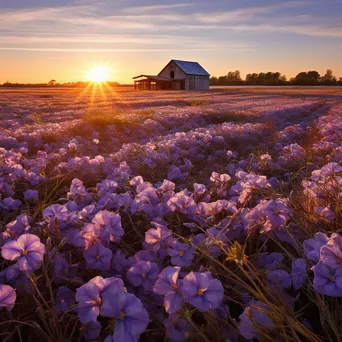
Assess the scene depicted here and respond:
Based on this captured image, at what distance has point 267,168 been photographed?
569 cm

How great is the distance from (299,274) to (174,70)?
72.9m

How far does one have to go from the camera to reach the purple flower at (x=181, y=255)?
1.94 metres

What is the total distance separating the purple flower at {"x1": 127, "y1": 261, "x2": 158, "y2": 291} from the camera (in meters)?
1.92

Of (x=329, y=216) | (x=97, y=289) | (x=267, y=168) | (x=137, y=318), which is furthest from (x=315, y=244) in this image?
(x=267, y=168)

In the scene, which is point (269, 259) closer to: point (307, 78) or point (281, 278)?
point (281, 278)

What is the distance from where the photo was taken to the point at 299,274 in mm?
1787

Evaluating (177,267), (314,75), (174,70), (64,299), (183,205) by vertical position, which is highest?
(174,70)

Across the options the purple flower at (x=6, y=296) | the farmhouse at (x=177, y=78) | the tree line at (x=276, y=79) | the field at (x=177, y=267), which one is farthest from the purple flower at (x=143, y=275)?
the tree line at (x=276, y=79)

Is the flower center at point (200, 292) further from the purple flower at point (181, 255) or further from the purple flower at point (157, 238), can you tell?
the purple flower at point (157, 238)

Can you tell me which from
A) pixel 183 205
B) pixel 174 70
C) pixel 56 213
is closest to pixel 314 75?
pixel 174 70

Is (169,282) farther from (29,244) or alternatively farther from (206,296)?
(29,244)

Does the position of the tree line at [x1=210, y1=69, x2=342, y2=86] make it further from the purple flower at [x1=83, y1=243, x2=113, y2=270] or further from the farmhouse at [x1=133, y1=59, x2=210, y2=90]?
the purple flower at [x1=83, y1=243, x2=113, y2=270]

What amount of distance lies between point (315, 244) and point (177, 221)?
115 centimetres

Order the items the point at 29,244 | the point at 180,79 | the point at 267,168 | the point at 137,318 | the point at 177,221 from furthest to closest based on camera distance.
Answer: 1. the point at 180,79
2. the point at 267,168
3. the point at 177,221
4. the point at 29,244
5. the point at 137,318
